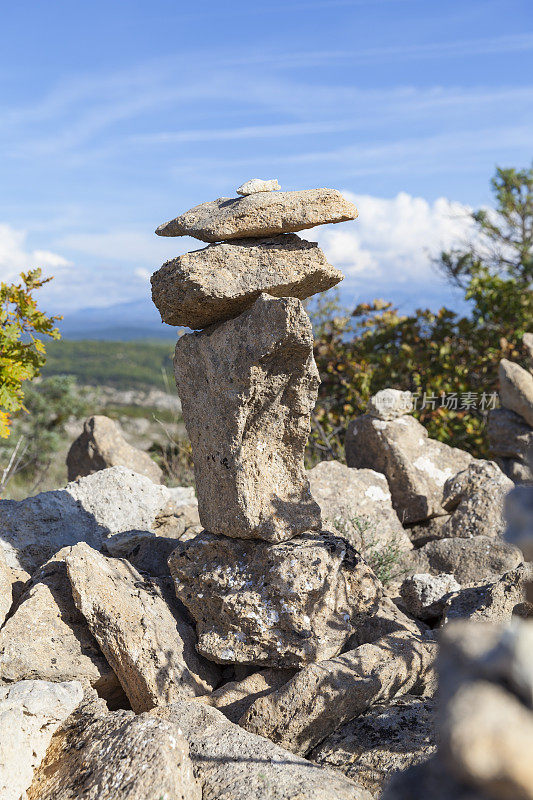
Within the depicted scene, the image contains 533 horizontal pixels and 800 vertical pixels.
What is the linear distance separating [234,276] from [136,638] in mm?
2621

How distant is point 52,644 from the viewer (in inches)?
188

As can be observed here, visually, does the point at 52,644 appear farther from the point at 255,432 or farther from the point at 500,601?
the point at 500,601

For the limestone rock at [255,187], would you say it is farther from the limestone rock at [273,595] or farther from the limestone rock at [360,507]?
the limestone rock at [360,507]

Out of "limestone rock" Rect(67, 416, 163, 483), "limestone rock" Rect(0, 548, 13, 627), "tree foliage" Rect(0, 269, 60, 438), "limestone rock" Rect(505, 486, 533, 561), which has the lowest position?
"limestone rock" Rect(0, 548, 13, 627)

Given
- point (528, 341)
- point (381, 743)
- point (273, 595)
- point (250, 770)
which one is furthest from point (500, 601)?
point (528, 341)

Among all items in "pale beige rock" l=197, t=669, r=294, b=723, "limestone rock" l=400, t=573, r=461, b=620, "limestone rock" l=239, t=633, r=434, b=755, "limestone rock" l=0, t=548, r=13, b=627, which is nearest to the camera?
"limestone rock" l=239, t=633, r=434, b=755

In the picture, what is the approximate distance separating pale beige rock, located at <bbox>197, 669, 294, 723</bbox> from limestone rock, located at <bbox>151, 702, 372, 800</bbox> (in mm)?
582

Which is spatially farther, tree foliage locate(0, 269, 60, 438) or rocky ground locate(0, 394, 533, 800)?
tree foliage locate(0, 269, 60, 438)

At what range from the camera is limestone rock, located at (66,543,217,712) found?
182 inches

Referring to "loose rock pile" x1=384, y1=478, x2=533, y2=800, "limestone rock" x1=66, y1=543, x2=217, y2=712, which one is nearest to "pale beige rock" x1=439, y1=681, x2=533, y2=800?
"loose rock pile" x1=384, y1=478, x2=533, y2=800

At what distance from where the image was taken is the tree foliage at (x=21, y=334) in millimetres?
6468

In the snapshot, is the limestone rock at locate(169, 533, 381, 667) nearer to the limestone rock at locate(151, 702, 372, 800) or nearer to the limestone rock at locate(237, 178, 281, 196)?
the limestone rock at locate(151, 702, 372, 800)

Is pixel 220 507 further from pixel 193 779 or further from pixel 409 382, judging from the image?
pixel 409 382

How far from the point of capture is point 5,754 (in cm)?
360
